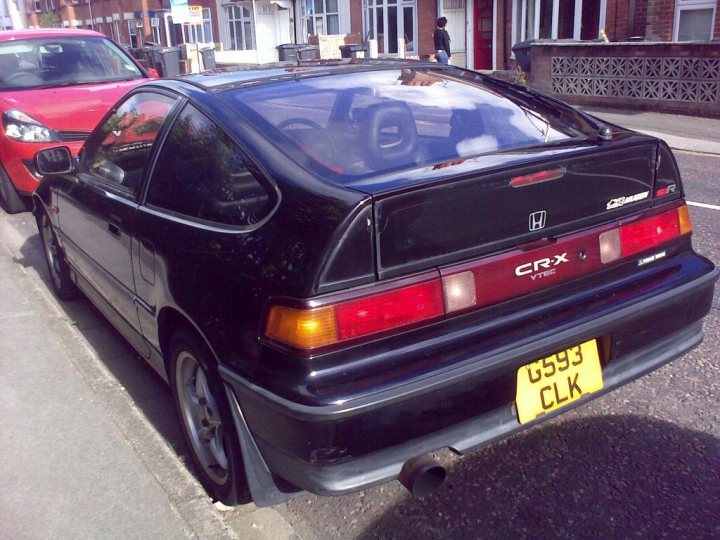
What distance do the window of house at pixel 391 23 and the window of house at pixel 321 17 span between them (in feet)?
8.58

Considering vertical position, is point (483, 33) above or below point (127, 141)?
above

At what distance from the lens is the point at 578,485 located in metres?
2.98

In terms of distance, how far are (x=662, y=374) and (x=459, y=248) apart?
188 centimetres

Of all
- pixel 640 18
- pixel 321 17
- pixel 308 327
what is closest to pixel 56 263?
pixel 308 327

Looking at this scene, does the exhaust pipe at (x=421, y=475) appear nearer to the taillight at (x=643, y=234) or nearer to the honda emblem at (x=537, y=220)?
the honda emblem at (x=537, y=220)

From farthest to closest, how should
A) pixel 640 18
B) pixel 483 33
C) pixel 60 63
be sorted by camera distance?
A: pixel 483 33 → pixel 640 18 → pixel 60 63

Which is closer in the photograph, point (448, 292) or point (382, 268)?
point (382, 268)

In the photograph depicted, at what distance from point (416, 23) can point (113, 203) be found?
23.6 meters

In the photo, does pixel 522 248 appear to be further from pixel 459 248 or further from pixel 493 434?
pixel 493 434

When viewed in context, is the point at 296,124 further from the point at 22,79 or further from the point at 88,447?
the point at 22,79

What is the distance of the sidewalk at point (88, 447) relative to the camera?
2896 mm

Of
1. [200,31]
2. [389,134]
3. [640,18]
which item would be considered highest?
[200,31]

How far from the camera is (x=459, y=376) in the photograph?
7.98 ft

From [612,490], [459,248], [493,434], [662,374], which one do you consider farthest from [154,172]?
[662,374]
